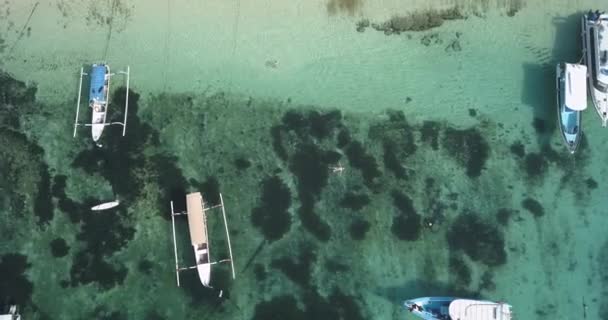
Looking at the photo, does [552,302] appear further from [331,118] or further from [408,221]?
[331,118]

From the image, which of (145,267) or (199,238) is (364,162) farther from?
(145,267)

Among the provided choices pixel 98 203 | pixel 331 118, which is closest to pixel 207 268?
pixel 98 203

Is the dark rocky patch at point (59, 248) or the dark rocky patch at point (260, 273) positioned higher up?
the dark rocky patch at point (59, 248)

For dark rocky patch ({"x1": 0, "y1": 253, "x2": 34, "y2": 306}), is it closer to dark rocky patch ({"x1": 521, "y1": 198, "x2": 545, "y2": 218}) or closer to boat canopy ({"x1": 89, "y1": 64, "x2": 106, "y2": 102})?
boat canopy ({"x1": 89, "y1": 64, "x2": 106, "y2": 102})

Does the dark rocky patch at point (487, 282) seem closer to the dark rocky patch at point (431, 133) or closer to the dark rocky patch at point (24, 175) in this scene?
the dark rocky patch at point (431, 133)

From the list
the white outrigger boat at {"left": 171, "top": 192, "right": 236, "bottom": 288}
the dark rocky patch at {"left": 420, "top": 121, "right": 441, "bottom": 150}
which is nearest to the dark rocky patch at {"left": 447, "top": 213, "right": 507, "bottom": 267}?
the dark rocky patch at {"left": 420, "top": 121, "right": 441, "bottom": 150}

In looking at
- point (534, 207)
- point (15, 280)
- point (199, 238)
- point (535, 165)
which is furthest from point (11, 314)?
point (535, 165)

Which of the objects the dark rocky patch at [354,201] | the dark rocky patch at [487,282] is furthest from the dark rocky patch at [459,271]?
the dark rocky patch at [354,201]

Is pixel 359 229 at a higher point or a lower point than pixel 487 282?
higher
